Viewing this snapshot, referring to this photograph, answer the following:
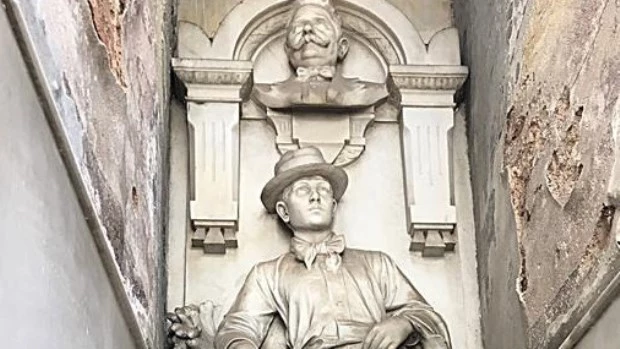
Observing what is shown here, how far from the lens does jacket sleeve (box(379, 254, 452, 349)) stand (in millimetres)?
4973

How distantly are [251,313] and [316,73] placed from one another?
1241 millimetres

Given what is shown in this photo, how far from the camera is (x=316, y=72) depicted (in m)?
5.76

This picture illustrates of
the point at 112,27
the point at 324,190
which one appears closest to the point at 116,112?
the point at 112,27

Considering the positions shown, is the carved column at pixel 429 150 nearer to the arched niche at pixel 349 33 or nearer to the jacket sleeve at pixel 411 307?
the arched niche at pixel 349 33

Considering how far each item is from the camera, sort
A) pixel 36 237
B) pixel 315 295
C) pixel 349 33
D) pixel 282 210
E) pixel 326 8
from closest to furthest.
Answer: pixel 36 237
pixel 315 295
pixel 282 210
pixel 326 8
pixel 349 33

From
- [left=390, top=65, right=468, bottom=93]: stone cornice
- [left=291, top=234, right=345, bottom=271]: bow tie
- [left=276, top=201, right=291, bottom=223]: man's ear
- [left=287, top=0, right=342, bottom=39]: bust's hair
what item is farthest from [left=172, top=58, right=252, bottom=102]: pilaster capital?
[left=291, top=234, right=345, bottom=271]: bow tie

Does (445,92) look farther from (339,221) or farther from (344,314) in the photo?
(344,314)

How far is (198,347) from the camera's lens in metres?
5.17

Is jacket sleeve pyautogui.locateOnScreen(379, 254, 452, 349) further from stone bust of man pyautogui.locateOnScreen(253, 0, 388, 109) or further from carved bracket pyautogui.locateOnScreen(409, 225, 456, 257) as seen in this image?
stone bust of man pyautogui.locateOnScreen(253, 0, 388, 109)

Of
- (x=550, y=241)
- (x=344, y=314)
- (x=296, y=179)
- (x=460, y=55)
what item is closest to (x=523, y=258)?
(x=550, y=241)

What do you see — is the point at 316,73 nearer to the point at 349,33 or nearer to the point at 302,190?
the point at 349,33

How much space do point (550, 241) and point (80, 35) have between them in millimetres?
1669

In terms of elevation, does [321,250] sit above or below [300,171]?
below

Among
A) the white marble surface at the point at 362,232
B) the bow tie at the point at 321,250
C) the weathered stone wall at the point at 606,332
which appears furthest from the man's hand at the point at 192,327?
the weathered stone wall at the point at 606,332
